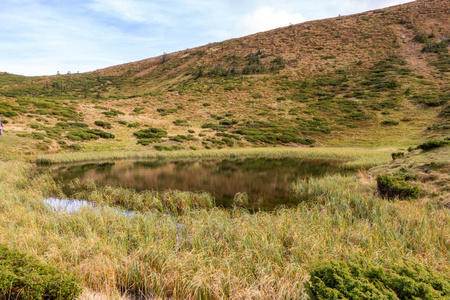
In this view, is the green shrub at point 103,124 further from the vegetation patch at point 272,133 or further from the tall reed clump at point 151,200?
the tall reed clump at point 151,200

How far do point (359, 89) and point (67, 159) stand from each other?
70.7 m

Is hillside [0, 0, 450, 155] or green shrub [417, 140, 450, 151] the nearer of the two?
green shrub [417, 140, 450, 151]

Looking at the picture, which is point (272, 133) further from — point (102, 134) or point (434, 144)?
point (434, 144)

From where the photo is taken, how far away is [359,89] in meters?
71.1

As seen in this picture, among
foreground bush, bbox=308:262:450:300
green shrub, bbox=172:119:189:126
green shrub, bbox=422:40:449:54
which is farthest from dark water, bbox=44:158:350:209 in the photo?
green shrub, bbox=422:40:449:54

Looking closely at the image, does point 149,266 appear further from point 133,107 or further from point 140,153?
point 133,107

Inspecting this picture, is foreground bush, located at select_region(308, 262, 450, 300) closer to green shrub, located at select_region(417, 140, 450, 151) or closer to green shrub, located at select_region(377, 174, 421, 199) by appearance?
green shrub, located at select_region(377, 174, 421, 199)

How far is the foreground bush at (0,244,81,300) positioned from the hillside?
32485 millimetres

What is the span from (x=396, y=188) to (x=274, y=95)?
65.9 metres

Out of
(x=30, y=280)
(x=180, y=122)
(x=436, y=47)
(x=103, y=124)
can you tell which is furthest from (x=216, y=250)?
(x=436, y=47)

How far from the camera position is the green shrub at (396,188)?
37.9 ft

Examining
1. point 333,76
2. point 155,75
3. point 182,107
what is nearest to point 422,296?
point 182,107

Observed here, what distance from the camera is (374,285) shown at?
3713mm

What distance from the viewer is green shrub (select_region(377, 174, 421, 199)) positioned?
454 inches
